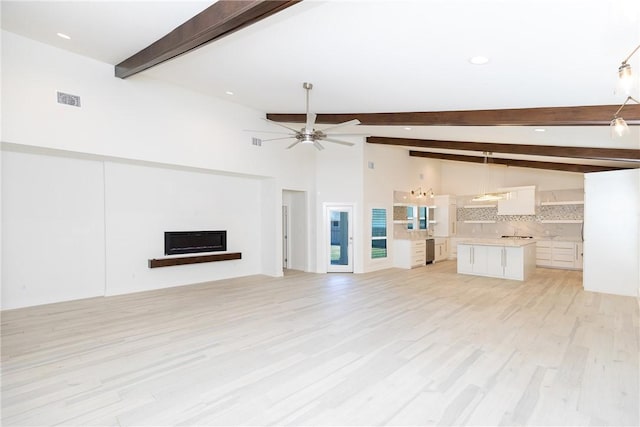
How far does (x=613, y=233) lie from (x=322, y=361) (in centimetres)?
695

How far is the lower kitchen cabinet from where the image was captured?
320 inches

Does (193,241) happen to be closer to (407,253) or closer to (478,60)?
(407,253)

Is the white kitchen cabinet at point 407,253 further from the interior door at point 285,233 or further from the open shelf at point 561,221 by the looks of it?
the open shelf at point 561,221

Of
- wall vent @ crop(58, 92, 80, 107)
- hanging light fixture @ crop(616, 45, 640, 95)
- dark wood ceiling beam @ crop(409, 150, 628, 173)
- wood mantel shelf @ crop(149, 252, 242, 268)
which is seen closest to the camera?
hanging light fixture @ crop(616, 45, 640, 95)

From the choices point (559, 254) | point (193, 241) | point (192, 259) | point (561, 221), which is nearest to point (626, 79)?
point (192, 259)

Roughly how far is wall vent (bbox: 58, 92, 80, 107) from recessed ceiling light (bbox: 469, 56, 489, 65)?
219 inches

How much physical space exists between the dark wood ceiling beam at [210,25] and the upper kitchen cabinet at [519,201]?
1032cm

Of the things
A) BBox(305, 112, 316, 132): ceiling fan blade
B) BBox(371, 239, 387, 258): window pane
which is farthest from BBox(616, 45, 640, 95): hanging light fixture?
BBox(371, 239, 387, 258): window pane

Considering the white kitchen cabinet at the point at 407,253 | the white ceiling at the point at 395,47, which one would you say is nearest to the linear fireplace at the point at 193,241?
the white ceiling at the point at 395,47

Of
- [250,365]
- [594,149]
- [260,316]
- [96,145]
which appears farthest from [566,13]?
[96,145]

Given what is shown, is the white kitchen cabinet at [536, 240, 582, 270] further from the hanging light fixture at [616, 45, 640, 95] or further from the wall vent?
the wall vent

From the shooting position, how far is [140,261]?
22.1 feet

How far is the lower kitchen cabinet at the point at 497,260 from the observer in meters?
8.14

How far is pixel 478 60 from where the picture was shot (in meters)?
3.77
